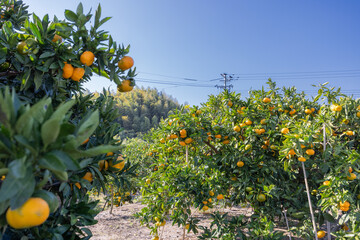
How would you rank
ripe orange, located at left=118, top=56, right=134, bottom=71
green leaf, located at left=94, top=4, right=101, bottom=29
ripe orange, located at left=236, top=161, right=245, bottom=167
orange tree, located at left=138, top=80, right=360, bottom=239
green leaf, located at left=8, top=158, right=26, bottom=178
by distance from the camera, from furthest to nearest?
ripe orange, located at left=236, top=161, right=245, bottom=167, orange tree, located at left=138, top=80, right=360, bottom=239, ripe orange, located at left=118, top=56, right=134, bottom=71, green leaf, located at left=94, top=4, right=101, bottom=29, green leaf, located at left=8, top=158, right=26, bottom=178

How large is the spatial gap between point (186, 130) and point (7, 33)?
5.66 ft

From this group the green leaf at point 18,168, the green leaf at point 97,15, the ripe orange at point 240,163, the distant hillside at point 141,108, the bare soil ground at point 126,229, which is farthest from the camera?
the distant hillside at point 141,108

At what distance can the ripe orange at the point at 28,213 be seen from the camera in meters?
0.49

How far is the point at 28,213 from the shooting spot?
0.49 meters

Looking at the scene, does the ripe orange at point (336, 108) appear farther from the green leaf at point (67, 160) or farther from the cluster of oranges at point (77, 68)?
the green leaf at point (67, 160)

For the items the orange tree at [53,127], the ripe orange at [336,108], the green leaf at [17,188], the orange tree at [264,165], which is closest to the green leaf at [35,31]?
the orange tree at [53,127]

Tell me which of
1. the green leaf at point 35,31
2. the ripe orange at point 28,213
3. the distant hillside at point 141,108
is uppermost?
the distant hillside at point 141,108

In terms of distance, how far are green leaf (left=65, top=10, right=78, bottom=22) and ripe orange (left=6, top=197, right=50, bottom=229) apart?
0.87 metres

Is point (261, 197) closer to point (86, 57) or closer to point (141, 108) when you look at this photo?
point (86, 57)

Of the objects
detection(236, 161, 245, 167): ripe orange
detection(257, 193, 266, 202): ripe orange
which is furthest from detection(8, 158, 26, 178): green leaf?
detection(257, 193, 266, 202): ripe orange

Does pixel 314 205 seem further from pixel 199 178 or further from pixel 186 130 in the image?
pixel 186 130

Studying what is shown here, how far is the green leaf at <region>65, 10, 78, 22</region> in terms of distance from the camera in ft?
3.27

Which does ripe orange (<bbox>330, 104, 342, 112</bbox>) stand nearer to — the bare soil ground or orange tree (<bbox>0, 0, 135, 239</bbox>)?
the bare soil ground

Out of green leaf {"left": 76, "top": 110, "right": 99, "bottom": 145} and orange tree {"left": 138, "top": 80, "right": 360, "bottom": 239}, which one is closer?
green leaf {"left": 76, "top": 110, "right": 99, "bottom": 145}
